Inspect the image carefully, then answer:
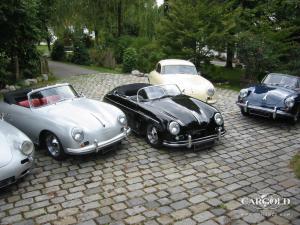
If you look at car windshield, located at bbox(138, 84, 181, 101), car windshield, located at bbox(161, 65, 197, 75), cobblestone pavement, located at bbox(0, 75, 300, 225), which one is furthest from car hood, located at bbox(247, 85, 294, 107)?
car windshield, located at bbox(161, 65, 197, 75)

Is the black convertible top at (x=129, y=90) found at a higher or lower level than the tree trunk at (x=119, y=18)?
lower

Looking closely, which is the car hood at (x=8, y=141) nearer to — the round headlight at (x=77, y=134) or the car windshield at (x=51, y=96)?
the round headlight at (x=77, y=134)

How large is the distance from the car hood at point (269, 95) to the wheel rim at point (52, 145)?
559 cm

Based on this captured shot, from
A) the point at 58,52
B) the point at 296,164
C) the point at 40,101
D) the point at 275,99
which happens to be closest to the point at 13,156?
the point at 40,101

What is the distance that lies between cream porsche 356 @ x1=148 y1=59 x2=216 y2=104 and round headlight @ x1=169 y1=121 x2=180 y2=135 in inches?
139

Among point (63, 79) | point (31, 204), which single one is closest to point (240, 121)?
point (31, 204)

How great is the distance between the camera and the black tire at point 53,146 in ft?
24.4

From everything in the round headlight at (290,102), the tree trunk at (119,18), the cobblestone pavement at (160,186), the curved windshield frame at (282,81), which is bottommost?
the cobblestone pavement at (160,186)

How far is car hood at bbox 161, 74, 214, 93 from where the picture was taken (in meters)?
11.6

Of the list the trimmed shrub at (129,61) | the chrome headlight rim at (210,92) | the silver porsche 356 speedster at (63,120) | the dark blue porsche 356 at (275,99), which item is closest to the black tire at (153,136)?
the silver porsche 356 speedster at (63,120)

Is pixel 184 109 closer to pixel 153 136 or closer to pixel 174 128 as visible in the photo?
pixel 174 128

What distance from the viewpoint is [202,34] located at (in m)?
17.5

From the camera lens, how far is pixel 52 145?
25.3ft

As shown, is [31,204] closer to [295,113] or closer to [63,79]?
[295,113]
